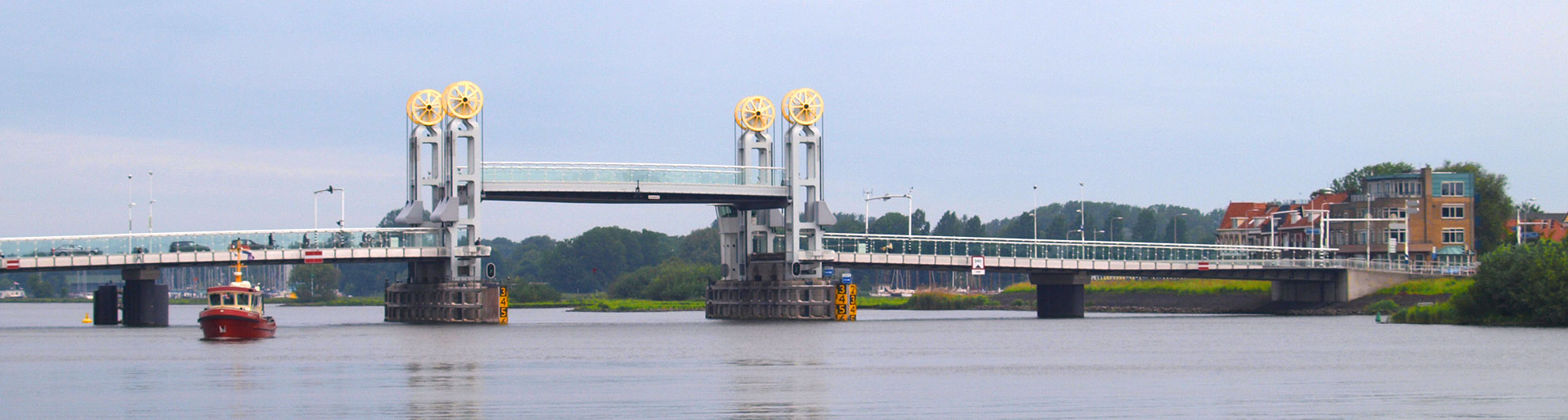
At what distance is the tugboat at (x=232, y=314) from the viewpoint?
84.7m

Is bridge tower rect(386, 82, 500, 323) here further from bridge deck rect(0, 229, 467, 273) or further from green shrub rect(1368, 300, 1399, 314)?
green shrub rect(1368, 300, 1399, 314)

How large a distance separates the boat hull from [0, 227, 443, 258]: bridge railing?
45.6 feet

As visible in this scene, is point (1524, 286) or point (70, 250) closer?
point (1524, 286)

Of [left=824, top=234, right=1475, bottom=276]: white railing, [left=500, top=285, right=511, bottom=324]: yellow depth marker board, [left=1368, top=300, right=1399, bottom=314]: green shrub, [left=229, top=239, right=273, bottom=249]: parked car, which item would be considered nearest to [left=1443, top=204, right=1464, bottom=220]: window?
[left=824, top=234, right=1475, bottom=276]: white railing

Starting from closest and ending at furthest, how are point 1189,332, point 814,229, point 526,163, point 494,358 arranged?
point 494,358 < point 1189,332 < point 526,163 < point 814,229

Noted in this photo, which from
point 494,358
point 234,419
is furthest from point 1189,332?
point 234,419

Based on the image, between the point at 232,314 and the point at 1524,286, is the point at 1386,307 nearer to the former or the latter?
the point at 1524,286

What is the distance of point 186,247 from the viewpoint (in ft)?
339

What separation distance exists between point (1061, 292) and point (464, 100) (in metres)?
47.3

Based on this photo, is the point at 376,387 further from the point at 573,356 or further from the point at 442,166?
the point at 442,166

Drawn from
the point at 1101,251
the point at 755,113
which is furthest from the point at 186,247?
the point at 1101,251

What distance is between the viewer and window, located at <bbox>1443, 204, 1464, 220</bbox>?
152375 mm

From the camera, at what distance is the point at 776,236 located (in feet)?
391

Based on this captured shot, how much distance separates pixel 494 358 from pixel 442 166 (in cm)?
4246
